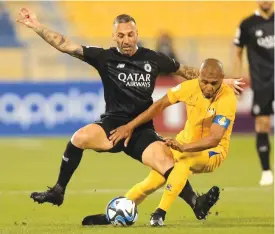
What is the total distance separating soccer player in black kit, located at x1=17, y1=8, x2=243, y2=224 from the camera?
344 inches

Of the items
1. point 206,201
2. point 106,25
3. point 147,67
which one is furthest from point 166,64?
point 106,25

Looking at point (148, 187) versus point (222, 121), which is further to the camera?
point (148, 187)

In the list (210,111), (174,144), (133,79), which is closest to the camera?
(174,144)

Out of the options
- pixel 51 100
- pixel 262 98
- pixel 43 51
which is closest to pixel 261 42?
pixel 262 98

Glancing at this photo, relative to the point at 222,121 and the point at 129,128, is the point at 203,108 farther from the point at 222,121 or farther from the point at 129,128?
the point at 129,128

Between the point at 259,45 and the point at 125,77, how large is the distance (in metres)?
3.94

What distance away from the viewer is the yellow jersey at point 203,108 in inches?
329

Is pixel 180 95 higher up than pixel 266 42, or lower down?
lower down

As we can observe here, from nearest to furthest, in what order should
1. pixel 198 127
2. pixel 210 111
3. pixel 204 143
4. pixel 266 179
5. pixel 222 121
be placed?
pixel 204 143 → pixel 222 121 → pixel 210 111 → pixel 198 127 → pixel 266 179

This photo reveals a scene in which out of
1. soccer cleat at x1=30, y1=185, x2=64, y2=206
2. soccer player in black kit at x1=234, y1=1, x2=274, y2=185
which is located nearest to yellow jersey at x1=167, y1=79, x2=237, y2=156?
soccer cleat at x1=30, y1=185, x2=64, y2=206

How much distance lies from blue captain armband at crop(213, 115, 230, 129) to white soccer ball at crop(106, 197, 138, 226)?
105cm

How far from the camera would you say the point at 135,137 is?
8.79 m

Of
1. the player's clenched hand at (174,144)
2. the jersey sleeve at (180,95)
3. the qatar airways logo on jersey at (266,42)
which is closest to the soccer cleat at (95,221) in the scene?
the player's clenched hand at (174,144)

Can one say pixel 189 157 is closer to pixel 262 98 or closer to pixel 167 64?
pixel 167 64
